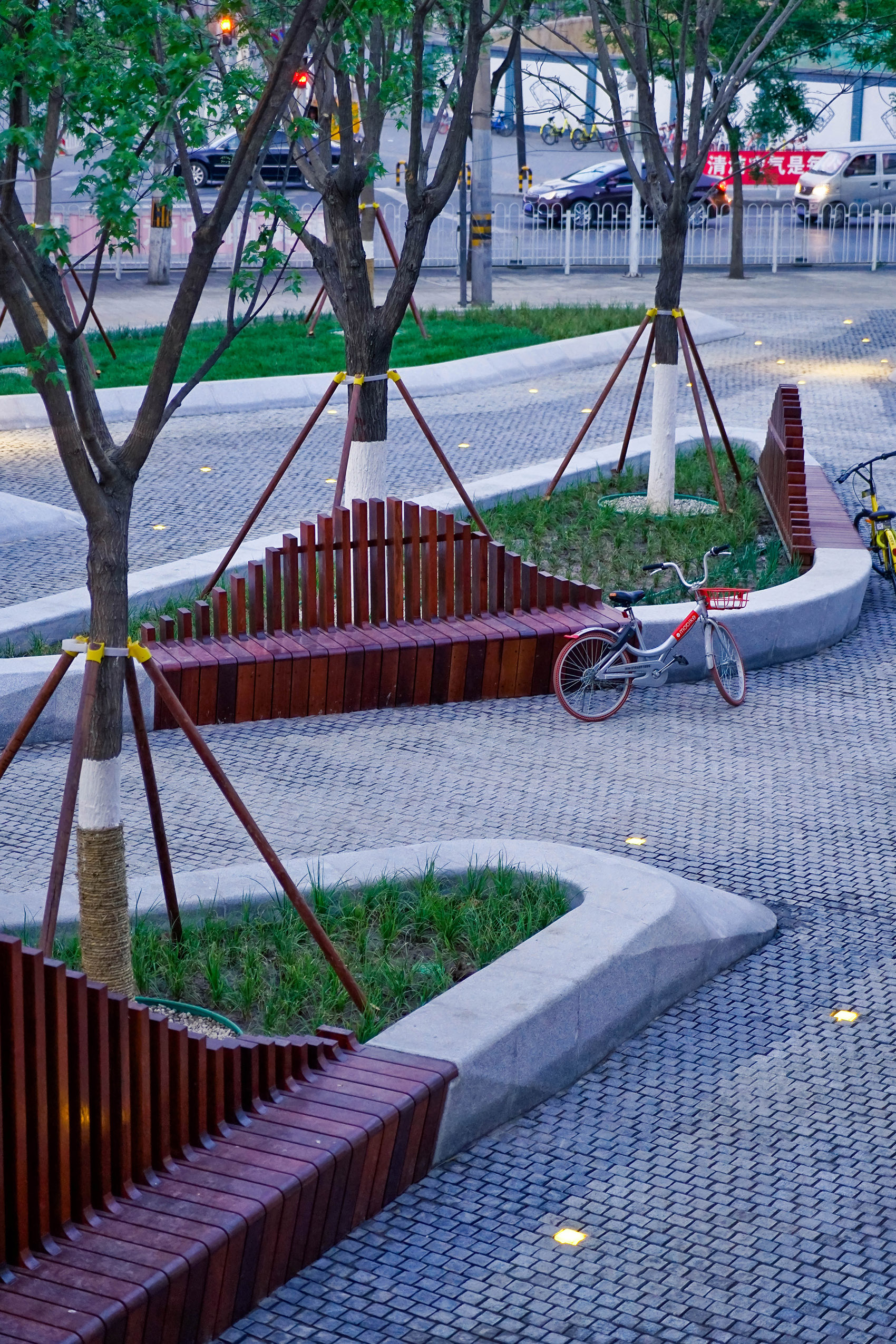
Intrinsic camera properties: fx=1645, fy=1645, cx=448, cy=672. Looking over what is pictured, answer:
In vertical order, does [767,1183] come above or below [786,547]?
below

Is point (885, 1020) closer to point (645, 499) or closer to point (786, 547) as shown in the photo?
point (786, 547)

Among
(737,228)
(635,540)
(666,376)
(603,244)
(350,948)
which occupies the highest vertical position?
(737,228)

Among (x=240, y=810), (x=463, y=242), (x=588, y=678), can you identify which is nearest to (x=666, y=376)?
(x=588, y=678)

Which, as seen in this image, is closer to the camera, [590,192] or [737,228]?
[737,228]

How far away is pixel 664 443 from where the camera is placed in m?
11.3

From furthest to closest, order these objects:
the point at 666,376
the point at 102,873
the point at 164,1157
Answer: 1. the point at 666,376
2. the point at 102,873
3. the point at 164,1157

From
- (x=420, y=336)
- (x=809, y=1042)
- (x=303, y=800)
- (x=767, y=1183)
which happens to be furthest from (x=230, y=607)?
(x=420, y=336)

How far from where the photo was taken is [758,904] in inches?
251

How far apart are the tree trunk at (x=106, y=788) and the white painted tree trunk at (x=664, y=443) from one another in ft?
22.8

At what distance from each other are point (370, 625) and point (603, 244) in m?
19.8

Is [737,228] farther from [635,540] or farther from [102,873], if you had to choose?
[102,873]

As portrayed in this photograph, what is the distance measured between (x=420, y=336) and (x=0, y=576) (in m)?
9.33

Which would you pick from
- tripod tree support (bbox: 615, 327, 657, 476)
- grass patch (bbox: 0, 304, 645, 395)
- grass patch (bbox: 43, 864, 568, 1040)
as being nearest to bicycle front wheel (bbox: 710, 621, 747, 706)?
tripod tree support (bbox: 615, 327, 657, 476)

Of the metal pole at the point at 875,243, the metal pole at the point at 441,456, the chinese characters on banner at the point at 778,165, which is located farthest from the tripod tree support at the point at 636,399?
the chinese characters on banner at the point at 778,165
